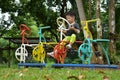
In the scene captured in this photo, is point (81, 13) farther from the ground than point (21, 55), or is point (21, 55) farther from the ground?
point (81, 13)

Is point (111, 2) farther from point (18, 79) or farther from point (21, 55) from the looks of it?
point (18, 79)

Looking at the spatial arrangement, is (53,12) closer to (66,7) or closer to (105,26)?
(66,7)

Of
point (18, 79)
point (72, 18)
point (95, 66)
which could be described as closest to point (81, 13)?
point (72, 18)

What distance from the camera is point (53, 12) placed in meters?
24.4

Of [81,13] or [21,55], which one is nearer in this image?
[21,55]

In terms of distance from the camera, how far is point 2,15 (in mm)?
24219

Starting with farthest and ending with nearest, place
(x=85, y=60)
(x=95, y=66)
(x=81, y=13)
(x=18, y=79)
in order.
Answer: (x=81, y=13)
(x=85, y=60)
(x=95, y=66)
(x=18, y=79)

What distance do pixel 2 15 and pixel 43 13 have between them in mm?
2389

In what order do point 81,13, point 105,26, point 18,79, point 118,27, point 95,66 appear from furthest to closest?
1. point 105,26
2. point 118,27
3. point 81,13
4. point 95,66
5. point 18,79

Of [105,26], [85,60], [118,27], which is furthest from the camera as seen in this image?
[105,26]

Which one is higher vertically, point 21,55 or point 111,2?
point 111,2

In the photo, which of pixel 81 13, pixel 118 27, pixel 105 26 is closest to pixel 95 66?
pixel 81 13

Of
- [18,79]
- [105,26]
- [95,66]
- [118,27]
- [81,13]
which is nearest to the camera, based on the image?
[18,79]

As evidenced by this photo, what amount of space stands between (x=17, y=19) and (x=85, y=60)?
46.0ft
